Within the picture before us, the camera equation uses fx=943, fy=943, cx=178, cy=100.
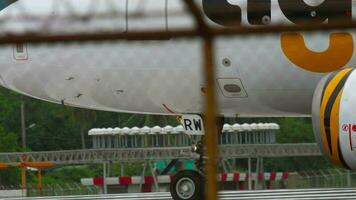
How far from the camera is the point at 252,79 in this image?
1291 cm

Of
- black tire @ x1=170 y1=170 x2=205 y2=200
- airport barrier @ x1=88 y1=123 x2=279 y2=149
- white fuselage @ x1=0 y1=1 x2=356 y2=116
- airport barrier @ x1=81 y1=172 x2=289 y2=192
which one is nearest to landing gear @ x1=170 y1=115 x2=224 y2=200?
black tire @ x1=170 y1=170 x2=205 y2=200

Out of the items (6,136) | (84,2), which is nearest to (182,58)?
(84,2)

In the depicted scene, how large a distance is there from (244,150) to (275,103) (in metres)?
14.0

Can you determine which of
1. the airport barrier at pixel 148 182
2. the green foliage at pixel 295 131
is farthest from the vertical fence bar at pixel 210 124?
the green foliage at pixel 295 131

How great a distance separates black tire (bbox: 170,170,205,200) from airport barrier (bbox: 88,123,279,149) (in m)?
10.9

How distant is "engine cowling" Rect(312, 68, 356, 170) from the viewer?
10.9 m

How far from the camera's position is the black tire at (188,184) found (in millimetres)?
13062

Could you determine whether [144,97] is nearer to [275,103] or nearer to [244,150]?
[275,103]

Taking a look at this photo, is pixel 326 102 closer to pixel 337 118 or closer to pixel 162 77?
pixel 337 118

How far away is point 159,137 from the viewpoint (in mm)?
33188

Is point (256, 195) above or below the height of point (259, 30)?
below

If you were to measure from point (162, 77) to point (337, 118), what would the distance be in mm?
3148

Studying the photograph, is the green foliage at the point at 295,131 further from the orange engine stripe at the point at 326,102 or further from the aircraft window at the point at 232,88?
the orange engine stripe at the point at 326,102

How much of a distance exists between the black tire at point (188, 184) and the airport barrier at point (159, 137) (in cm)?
1087
